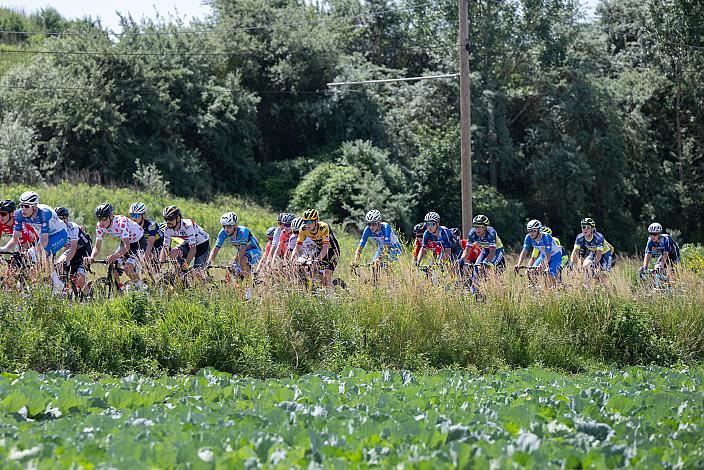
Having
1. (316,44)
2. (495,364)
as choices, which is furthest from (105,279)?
(316,44)

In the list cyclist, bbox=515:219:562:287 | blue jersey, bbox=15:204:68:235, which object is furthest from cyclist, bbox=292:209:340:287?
cyclist, bbox=515:219:562:287

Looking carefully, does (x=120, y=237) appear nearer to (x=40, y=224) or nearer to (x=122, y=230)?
(x=122, y=230)

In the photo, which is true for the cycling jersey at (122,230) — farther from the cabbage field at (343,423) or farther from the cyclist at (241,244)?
the cabbage field at (343,423)

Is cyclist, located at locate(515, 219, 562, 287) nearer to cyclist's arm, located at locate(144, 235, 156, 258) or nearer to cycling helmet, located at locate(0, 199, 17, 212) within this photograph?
cyclist's arm, located at locate(144, 235, 156, 258)

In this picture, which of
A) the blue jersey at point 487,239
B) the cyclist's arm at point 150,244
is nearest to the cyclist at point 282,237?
the cyclist's arm at point 150,244

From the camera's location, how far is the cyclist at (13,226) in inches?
578

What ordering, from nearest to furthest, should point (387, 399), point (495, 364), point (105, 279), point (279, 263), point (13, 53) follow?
1. point (387, 399)
2. point (495, 364)
3. point (279, 263)
4. point (105, 279)
5. point (13, 53)

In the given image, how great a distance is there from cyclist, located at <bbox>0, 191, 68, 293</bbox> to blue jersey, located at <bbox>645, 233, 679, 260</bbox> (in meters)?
12.0

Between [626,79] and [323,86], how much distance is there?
17.5 metres

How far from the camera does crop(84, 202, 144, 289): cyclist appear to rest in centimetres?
1544

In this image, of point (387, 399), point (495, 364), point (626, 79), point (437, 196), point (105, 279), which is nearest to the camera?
point (387, 399)

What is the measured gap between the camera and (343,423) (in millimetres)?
6957

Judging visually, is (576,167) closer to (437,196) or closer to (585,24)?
(437,196)

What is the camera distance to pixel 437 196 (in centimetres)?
4475
